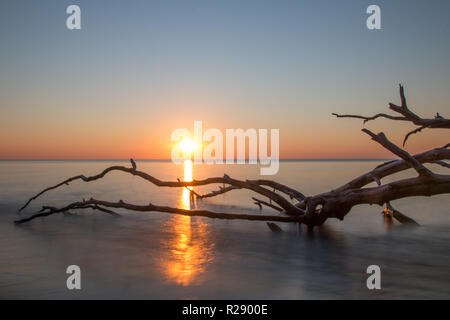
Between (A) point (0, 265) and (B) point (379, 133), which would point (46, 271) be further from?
(B) point (379, 133)

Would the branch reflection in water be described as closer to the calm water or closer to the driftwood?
the calm water

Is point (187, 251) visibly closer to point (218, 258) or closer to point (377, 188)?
point (218, 258)

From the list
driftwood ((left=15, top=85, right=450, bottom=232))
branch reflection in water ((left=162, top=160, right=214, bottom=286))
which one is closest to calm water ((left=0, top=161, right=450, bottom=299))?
branch reflection in water ((left=162, top=160, right=214, bottom=286))

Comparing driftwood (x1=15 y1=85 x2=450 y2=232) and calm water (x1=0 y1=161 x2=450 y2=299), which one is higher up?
driftwood (x1=15 y1=85 x2=450 y2=232)

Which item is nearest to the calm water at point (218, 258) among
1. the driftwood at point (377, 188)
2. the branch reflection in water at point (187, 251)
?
the branch reflection in water at point (187, 251)

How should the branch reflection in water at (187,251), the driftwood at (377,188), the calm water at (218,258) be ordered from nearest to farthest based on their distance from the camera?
1. the calm water at (218,258)
2. the branch reflection in water at (187,251)
3. the driftwood at (377,188)

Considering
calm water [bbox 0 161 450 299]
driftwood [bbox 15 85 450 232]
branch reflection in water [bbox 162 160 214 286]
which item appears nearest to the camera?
calm water [bbox 0 161 450 299]

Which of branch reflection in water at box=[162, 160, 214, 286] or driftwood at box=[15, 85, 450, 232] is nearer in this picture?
branch reflection in water at box=[162, 160, 214, 286]

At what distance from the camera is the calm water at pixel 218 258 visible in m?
3.73

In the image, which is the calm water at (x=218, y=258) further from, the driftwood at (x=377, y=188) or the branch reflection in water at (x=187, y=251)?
the driftwood at (x=377, y=188)

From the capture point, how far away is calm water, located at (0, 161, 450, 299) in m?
3.73

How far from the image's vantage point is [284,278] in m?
4.14
